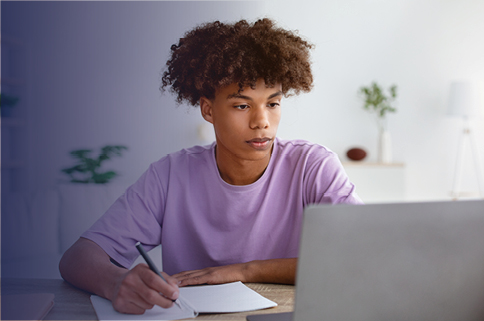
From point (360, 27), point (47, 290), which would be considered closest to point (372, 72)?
point (360, 27)

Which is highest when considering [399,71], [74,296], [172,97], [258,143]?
[399,71]

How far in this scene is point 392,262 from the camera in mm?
517

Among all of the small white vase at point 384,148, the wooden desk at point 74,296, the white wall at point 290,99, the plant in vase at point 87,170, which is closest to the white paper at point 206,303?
the wooden desk at point 74,296

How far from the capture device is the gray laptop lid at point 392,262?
487 millimetres

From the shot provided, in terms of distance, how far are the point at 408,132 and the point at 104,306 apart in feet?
12.1

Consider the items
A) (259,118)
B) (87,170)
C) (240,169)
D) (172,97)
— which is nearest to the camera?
(259,118)

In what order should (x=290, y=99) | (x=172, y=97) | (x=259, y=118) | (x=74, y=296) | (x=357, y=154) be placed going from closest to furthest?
(x=74, y=296) < (x=259, y=118) < (x=172, y=97) < (x=290, y=99) < (x=357, y=154)

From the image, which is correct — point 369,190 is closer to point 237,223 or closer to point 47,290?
point 237,223

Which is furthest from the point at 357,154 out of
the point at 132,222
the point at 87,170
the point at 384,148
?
the point at 132,222

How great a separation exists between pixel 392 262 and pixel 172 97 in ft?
6.72

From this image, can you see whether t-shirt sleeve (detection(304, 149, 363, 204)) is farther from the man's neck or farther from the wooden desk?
the wooden desk

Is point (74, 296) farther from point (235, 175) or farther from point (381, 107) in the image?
point (381, 107)

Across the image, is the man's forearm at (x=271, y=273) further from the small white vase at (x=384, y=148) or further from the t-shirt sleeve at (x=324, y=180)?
the small white vase at (x=384, y=148)

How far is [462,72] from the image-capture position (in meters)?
4.05
